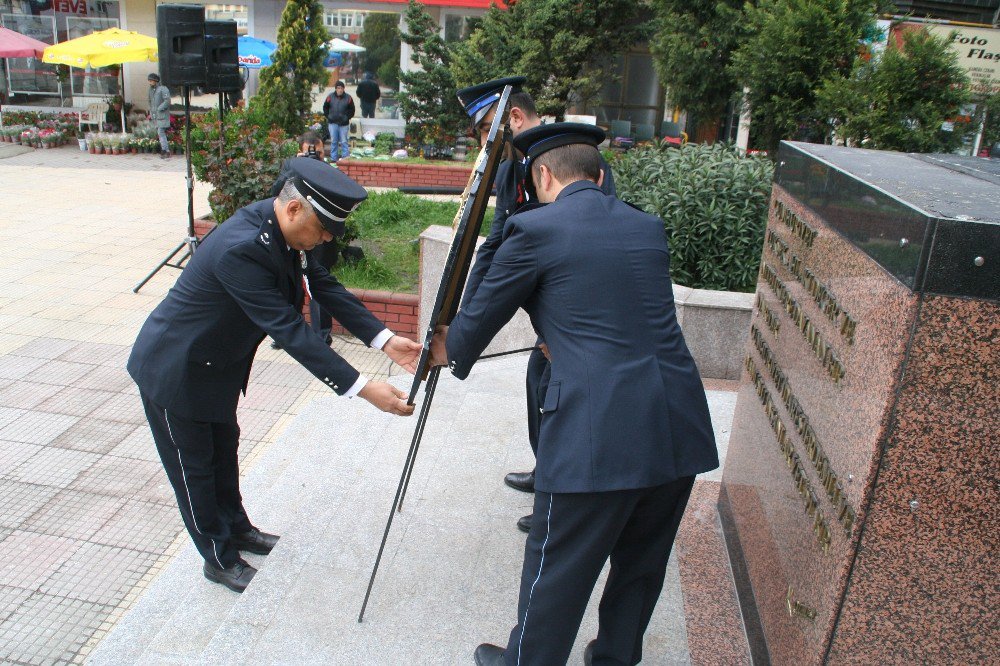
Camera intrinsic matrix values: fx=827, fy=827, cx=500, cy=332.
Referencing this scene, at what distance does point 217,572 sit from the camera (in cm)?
343

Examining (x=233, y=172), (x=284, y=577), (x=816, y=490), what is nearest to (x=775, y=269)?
(x=816, y=490)

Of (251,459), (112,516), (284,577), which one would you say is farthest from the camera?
(251,459)

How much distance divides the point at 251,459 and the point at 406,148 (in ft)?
39.0

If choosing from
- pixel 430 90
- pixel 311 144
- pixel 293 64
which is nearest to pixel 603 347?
pixel 311 144

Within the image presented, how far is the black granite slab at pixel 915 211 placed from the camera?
6.01ft

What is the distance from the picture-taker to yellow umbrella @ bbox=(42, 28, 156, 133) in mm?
16688

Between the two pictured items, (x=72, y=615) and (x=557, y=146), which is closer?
(x=557, y=146)

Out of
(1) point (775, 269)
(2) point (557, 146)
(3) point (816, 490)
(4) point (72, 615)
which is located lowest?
(4) point (72, 615)

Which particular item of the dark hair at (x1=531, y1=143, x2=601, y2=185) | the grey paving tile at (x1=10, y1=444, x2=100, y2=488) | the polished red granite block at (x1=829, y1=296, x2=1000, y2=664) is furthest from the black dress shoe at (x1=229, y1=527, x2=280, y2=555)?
the polished red granite block at (x1=829, y1=296, x2=1000, y2=664)

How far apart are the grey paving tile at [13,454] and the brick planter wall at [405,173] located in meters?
9.50

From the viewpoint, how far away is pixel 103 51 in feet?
55.0

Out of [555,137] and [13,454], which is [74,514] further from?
[555,137]

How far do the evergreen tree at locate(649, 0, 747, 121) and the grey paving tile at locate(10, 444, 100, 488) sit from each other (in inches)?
297

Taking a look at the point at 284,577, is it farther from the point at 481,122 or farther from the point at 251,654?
the point at 481,122
